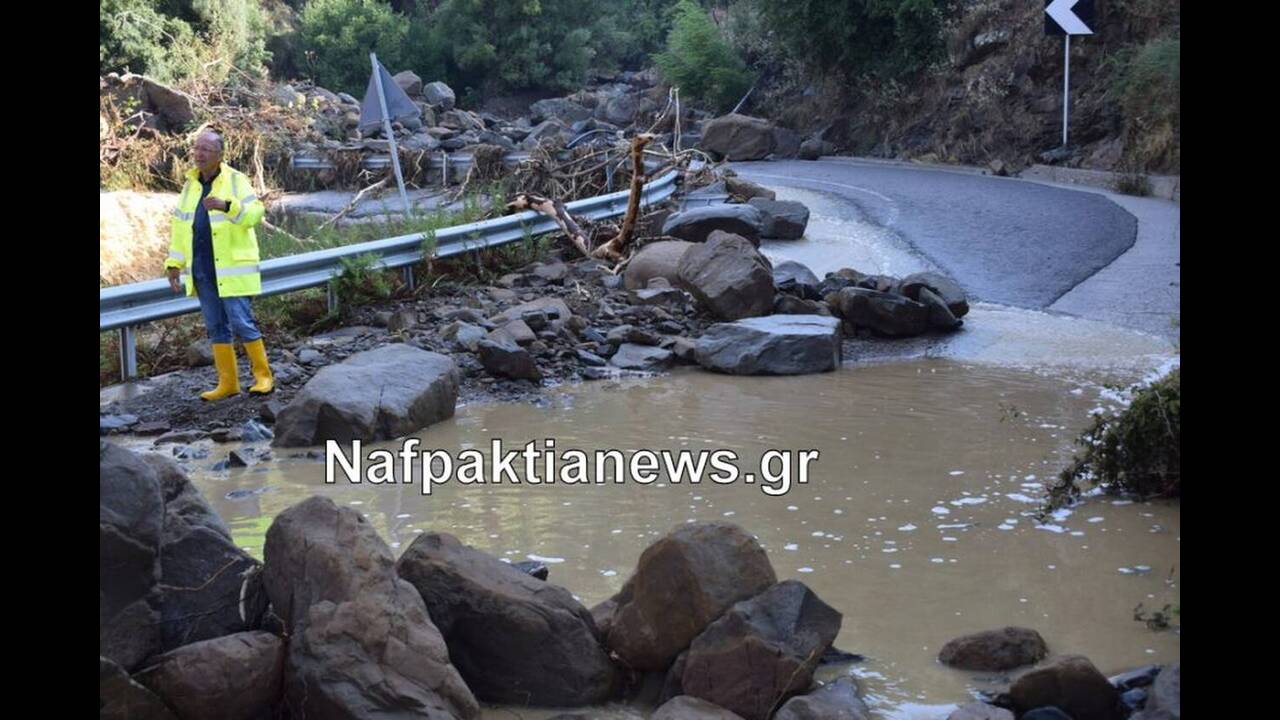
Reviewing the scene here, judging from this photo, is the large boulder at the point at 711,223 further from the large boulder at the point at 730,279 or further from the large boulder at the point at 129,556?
the large boulder at the point at 129,556

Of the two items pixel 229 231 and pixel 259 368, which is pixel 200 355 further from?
pixel 229 231

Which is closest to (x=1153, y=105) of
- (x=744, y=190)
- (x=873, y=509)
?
(x=744, y=190)

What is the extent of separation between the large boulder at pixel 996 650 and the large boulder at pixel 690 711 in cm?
95

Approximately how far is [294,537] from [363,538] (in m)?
0.23

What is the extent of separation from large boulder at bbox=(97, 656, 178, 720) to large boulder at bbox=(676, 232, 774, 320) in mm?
Answer: 7616

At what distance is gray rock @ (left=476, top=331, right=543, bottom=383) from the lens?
963 centimetres

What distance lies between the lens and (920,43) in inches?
1200

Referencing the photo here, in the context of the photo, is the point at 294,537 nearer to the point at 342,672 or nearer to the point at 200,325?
the point at 342,672

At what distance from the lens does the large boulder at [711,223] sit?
13.8 meters

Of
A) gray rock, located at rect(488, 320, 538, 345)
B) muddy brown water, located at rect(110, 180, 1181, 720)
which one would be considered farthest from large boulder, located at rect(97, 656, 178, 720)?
gray rock, located at rect(488, 320, 538, 345)

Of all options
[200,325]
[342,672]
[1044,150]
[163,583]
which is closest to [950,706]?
[342,672]

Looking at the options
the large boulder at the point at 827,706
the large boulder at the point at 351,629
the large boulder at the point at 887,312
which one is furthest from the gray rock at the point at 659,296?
the large boulder at the point at 827,706

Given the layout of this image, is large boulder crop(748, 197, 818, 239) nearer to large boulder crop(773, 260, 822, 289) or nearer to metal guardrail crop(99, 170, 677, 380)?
metal guardrail crop(99, 170, 677, 380)

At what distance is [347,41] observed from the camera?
47.7m
